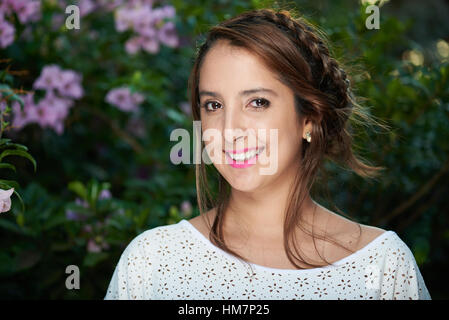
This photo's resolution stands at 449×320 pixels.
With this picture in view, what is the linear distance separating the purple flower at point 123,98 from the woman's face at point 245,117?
1.11 m

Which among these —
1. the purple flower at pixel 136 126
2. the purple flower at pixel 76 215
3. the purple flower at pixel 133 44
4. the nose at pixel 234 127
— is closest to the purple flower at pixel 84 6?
the purple flower at pixel 133 44

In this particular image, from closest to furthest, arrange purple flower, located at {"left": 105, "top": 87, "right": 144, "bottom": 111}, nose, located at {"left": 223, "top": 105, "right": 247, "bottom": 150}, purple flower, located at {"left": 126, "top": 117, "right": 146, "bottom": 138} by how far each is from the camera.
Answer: nose, located at {"left": 223, "top": 105, "right": 247, "bottom": 150}
purple flower, located at {"left": 105, "top": 87, "right": 144, "bottom": 111}
purple flower, located at {"left": 126, "top": 117, "right": 146, "bottom": 138}

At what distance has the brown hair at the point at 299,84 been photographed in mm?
1510

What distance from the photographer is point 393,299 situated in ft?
4.77

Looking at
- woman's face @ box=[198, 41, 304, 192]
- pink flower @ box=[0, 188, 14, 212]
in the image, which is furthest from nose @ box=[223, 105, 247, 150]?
pink flower @ box=[0, 188, 14, 212]

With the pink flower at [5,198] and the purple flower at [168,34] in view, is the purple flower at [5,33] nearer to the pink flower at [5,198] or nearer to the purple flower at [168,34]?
the purple flower at [168,34]

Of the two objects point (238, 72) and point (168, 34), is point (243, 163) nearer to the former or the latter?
point (238, 72)

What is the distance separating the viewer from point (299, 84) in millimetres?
1541

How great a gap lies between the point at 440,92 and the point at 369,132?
0.31m

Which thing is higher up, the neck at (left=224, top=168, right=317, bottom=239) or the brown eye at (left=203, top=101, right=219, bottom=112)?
the brown eye at (left=203, top=101, right=219, bottom=112)

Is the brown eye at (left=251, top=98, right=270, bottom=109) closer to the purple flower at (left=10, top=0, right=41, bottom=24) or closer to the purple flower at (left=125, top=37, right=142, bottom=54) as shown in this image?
the purple flower at (left=10, top=0, right=41, bottom=24)

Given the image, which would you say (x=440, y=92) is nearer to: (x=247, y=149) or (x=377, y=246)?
(x=377, y=246)

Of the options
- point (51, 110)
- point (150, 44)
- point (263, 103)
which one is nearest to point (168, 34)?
point (150, 44)

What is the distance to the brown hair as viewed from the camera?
1.51 meters
